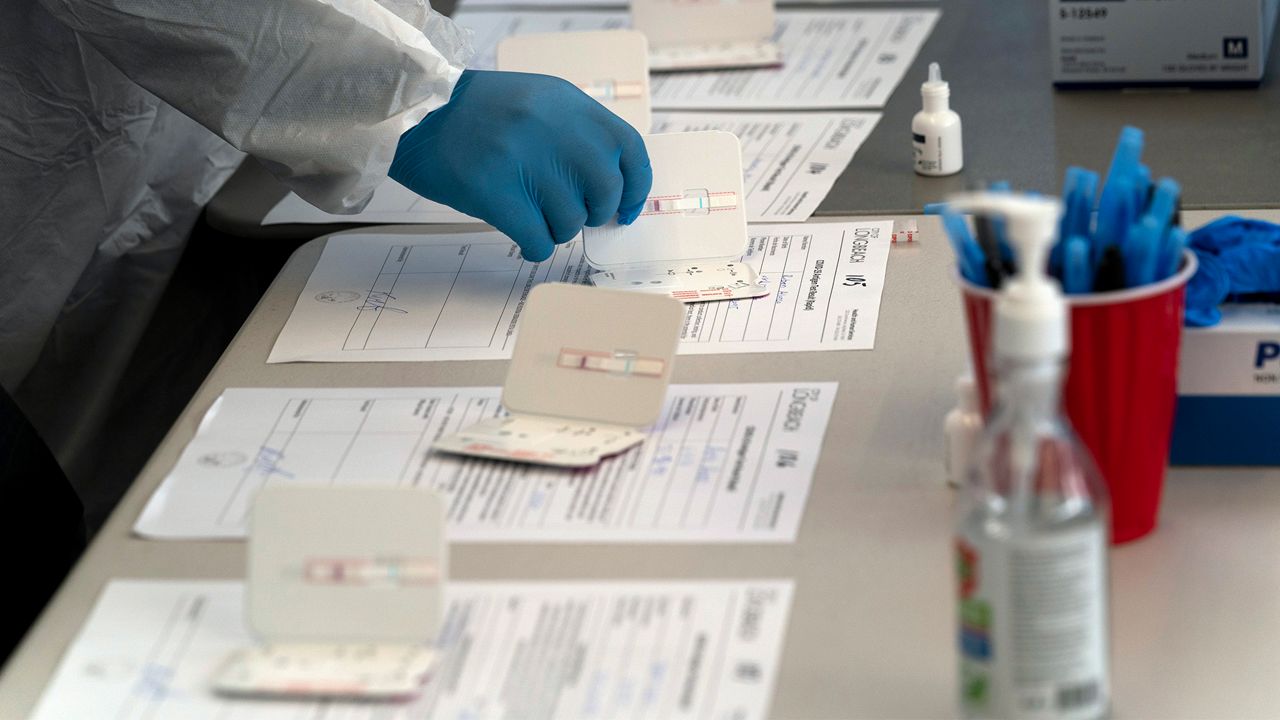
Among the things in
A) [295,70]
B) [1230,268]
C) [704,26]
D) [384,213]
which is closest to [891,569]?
[1230,268]

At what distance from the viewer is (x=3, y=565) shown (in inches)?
43.9

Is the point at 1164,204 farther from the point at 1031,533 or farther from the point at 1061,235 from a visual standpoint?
the point at 1031,533

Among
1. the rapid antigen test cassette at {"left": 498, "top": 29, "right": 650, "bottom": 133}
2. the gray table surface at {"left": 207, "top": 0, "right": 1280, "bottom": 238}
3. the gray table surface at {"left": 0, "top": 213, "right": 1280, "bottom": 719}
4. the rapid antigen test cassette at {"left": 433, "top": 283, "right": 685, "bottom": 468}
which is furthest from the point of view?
the rapid antigen test cassette at {"left": 498, "top": 29, "right": 650, "bottom": 133}

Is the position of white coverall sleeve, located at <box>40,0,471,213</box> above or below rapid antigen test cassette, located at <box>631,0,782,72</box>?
above

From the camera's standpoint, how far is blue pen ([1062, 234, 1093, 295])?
673 mm

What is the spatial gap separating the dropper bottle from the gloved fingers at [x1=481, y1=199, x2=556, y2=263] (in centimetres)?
41

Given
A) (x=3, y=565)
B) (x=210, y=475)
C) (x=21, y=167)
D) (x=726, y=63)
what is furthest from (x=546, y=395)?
(x=726, y=63)

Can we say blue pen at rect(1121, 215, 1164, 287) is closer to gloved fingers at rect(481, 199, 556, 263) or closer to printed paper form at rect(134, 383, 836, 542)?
printed paper form at rect(134, 383, 836, 542)

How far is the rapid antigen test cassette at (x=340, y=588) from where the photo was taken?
0.69 meters

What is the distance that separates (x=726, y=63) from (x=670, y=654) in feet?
3.70

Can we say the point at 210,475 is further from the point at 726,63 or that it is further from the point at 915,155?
the point at 726,63

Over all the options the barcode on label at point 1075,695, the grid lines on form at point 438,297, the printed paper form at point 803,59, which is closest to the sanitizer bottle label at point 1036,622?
the barcode on label at point 1075,695

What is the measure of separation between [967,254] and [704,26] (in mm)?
1102

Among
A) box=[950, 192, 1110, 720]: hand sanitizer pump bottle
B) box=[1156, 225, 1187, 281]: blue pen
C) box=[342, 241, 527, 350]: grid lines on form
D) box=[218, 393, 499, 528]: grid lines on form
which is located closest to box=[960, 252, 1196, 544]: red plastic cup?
box=[1156, 225, 1187, 281]: blue pen
